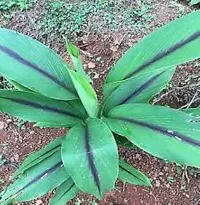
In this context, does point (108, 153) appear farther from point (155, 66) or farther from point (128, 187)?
point (128, 187)

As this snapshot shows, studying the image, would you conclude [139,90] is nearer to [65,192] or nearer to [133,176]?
[133,176]

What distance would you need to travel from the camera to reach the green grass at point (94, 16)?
198 centimetres

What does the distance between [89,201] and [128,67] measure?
593 millimetres

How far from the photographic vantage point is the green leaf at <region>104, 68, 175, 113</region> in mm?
1271

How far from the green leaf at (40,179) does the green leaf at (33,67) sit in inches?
7.8

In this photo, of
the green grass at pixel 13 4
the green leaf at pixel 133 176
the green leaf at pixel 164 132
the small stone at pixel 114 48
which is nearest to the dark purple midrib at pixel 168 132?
the green leaf at pixel 164 132

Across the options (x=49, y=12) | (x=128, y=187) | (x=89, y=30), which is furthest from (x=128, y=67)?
(x=49, y=12)

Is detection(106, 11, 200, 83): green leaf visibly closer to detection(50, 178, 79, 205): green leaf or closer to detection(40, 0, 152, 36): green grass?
detection(50, 178, 79, 205): green leaf

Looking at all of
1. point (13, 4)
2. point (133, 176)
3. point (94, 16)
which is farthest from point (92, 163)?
point (13, 4)

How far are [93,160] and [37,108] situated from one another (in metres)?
0.23

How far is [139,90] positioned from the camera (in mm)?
1283

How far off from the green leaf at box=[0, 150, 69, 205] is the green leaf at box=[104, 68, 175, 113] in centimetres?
20

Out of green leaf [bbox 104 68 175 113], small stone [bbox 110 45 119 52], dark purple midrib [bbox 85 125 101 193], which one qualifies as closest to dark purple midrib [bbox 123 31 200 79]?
green leaf [bbox 104 68 175 113]

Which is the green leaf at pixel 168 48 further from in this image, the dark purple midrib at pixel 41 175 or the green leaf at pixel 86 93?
the dark purple midrib at pixel 41 175
